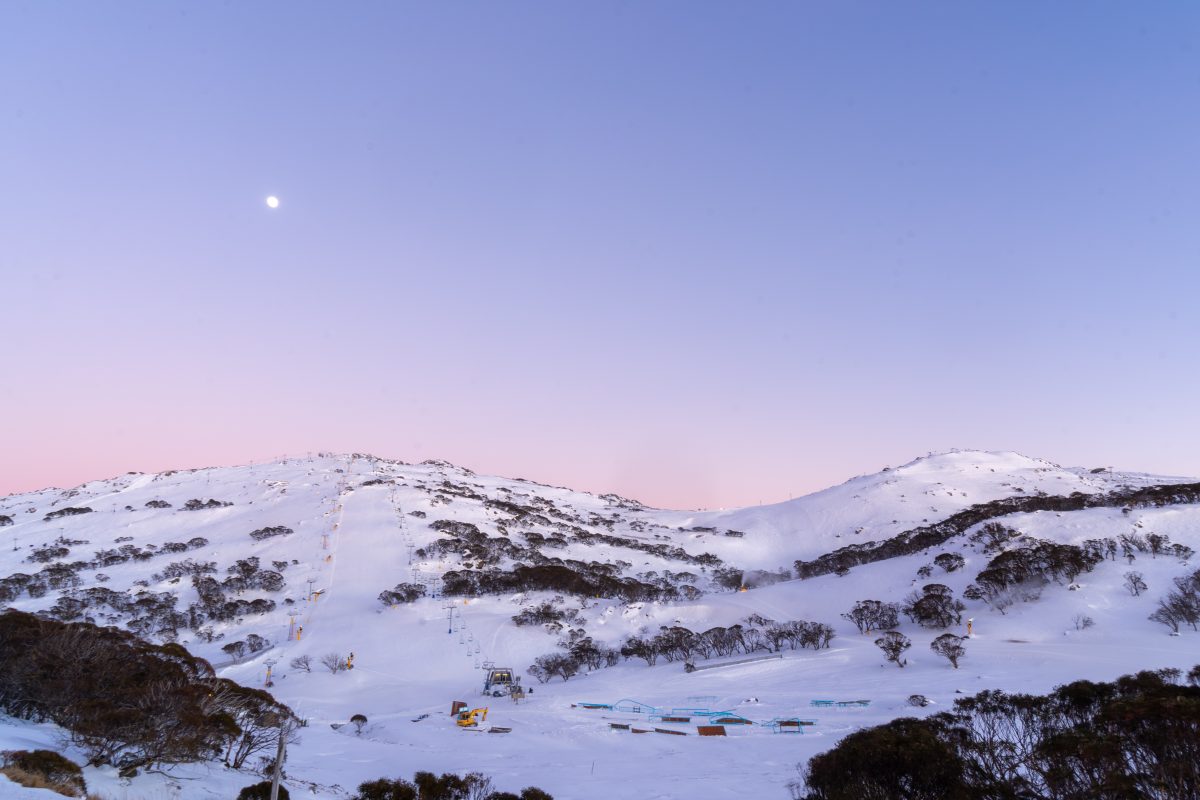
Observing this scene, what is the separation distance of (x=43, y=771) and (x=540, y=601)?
7903 centimetres

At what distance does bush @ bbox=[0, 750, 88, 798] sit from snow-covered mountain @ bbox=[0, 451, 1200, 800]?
250cm

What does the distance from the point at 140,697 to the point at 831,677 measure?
54611 millimetres

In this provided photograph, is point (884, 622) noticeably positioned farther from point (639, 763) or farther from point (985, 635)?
point (639, 763)

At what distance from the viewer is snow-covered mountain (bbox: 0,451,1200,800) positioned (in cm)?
3812

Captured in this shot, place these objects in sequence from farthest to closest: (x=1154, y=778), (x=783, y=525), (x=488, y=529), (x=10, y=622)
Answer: (x=783, y=525) → (x=488, y=529) → (x=10, y=622) → (x=1154, y=778)

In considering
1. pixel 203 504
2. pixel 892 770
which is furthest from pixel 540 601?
pixel 203 504

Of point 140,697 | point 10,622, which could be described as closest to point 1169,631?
point 140,697

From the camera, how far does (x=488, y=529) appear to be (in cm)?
13300

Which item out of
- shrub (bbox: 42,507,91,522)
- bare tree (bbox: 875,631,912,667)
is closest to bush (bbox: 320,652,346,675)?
bare tree (bbox: 875,631,912,667)

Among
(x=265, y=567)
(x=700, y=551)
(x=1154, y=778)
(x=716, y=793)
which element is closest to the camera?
(x=1154, y=778)

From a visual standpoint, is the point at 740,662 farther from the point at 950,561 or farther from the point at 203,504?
the point at 203,504

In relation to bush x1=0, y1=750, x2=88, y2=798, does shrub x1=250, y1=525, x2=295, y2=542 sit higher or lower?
higher

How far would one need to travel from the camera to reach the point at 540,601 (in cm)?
9325

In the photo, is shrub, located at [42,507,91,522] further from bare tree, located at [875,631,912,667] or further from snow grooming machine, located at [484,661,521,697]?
bare tree, located at [875,631,912,667]
